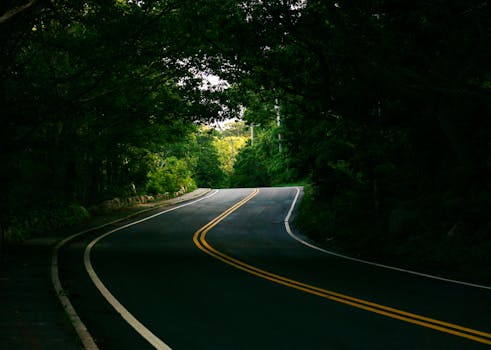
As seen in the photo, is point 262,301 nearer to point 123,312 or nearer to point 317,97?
point 123,312

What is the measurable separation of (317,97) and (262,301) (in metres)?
9.75

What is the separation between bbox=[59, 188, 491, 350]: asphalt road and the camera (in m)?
6.83

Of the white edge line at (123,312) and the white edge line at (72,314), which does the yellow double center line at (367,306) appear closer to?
the white edge line at (123,312)

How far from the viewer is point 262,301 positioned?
363 inches

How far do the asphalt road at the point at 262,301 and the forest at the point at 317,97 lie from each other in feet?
9.96

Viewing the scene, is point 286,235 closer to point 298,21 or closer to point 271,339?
point 298,21

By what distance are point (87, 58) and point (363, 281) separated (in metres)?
11.0

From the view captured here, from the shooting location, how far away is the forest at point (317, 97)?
13.5 metres

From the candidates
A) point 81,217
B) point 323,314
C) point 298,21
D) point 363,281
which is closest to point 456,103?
point 298,21

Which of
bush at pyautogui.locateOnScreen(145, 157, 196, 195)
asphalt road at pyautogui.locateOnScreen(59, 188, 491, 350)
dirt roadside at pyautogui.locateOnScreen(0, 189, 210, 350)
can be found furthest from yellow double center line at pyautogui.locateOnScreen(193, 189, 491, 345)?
bush at pyautogui.locateOnScreen(145, 157, 196, 195)

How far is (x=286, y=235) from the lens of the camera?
21.8 metres

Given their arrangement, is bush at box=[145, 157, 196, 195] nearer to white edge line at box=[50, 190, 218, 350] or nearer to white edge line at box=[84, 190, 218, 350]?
white edge line at box=[50, 190, 218, 350]

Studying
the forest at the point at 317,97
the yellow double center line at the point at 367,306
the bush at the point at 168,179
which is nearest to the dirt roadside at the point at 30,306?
the forest at the point at 317,97

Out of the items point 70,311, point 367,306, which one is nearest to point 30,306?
point 70,311
